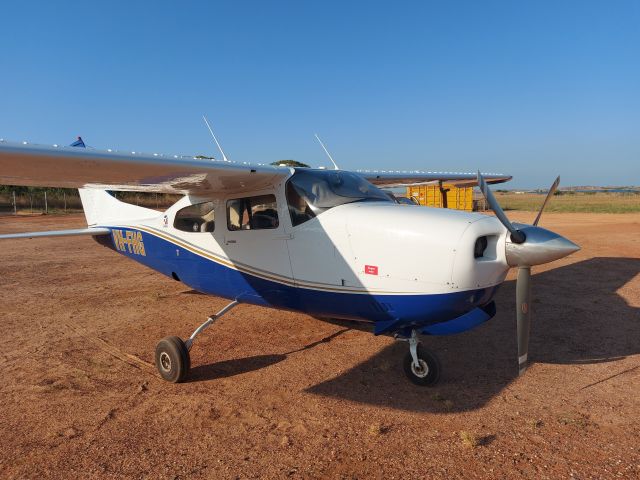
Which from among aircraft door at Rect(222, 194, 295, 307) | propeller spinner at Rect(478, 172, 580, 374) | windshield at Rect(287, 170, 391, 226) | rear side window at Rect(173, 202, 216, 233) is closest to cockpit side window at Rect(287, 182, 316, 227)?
windshield at Rect(287, 170, 391, 226)

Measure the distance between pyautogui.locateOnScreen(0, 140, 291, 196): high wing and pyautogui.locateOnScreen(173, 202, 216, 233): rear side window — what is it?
301 millimetres

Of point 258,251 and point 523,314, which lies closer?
point 523,314

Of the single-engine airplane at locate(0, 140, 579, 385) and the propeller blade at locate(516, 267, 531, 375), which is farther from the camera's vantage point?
the propeller blade at locate(516, 267, 531, 375)

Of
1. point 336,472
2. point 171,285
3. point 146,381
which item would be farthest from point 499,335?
point 171,285

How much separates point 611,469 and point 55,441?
4385 mm

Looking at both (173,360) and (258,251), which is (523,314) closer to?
(258,251)

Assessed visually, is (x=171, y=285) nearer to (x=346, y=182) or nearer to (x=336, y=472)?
(x=346, y=182)

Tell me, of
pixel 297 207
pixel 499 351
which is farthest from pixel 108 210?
pixel 499 351

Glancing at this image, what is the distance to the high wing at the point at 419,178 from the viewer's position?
295 inches

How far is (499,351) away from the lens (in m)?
5.51

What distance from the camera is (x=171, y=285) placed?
984 cm

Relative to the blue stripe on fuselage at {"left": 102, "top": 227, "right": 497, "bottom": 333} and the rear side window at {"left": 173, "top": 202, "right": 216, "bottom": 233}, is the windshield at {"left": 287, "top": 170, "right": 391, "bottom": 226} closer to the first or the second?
the blue stripe on fuselage at {"left": 102, "top": 227, "right": 497, "bottom": 333}

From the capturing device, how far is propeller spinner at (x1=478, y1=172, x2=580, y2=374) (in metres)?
3.65

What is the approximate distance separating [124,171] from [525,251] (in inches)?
153
